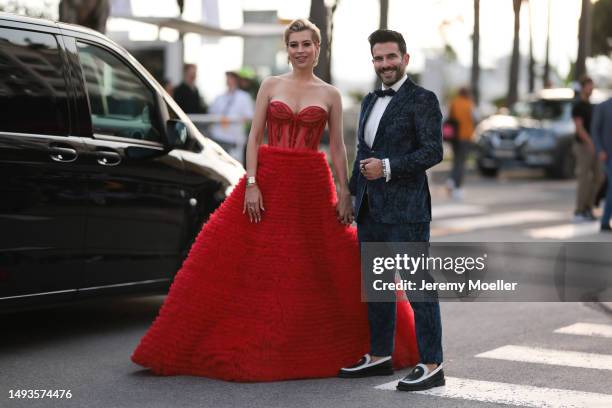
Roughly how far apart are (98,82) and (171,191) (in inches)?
31.1

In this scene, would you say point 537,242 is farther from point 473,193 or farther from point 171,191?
point 473,193

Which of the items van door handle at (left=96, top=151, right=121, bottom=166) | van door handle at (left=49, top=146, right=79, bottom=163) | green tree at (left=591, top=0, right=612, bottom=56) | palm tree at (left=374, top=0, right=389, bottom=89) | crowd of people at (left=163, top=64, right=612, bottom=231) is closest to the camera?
van door handle at (left=49, top=146, right=79, bottom=163)

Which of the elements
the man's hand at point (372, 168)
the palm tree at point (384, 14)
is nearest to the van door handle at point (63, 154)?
the man's hand at point (372, 168)

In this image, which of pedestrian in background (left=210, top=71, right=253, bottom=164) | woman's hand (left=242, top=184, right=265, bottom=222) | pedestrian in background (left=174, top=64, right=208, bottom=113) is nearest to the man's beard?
woman's hand (left=242, top=184, right=265, bottom=222)

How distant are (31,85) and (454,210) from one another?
11.1 meters

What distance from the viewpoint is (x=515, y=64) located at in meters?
38.9

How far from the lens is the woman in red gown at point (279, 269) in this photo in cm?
583

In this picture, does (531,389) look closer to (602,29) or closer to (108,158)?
(108,158)

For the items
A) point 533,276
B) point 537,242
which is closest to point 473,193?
point 537,242

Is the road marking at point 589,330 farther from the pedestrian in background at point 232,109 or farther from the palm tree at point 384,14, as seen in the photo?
the palm tree at point 384,14

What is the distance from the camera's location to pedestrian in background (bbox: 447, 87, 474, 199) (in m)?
19.0

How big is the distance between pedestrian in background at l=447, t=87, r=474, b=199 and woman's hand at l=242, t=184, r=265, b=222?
13122 mm

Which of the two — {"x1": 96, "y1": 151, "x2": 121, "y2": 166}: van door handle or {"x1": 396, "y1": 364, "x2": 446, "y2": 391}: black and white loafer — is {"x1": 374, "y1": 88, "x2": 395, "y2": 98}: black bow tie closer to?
{"x1": 396, "y1": 364, "x2": 446, "y2": 391}: black and white loafer

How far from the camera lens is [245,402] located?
213 inches
